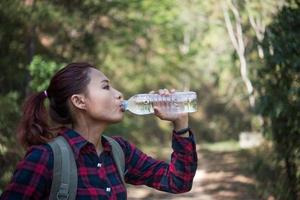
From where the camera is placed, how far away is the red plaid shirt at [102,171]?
6.35 ft

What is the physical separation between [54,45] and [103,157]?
8180mm

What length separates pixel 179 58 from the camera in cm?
1566

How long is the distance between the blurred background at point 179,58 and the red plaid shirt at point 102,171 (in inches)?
138

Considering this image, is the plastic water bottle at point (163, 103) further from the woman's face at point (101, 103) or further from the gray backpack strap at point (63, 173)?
the gray backpack strap at point (63, 173)

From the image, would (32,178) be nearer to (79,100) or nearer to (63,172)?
(63,172)

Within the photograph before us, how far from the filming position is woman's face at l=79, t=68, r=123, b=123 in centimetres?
222

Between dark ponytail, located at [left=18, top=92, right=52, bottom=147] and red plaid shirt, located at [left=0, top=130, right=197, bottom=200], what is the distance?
0.10m

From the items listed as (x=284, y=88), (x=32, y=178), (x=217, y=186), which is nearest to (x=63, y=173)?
(x=32, y=178)

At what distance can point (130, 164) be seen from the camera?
7.95ft

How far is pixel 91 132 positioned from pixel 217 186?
943cm

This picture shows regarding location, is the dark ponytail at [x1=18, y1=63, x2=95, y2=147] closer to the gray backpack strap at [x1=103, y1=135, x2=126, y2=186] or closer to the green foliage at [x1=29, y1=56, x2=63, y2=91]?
the gray backpack strap at [x1=103, y1=135, x2=126, y2=186]

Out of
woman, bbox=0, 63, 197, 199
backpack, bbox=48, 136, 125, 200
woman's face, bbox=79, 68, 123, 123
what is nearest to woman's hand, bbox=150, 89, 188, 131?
woman, bbox=0, 63, 197, 199

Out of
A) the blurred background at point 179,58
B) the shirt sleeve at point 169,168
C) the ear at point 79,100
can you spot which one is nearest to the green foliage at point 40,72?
the blurred background at point 179,58

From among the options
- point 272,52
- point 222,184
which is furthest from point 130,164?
point 222,184
